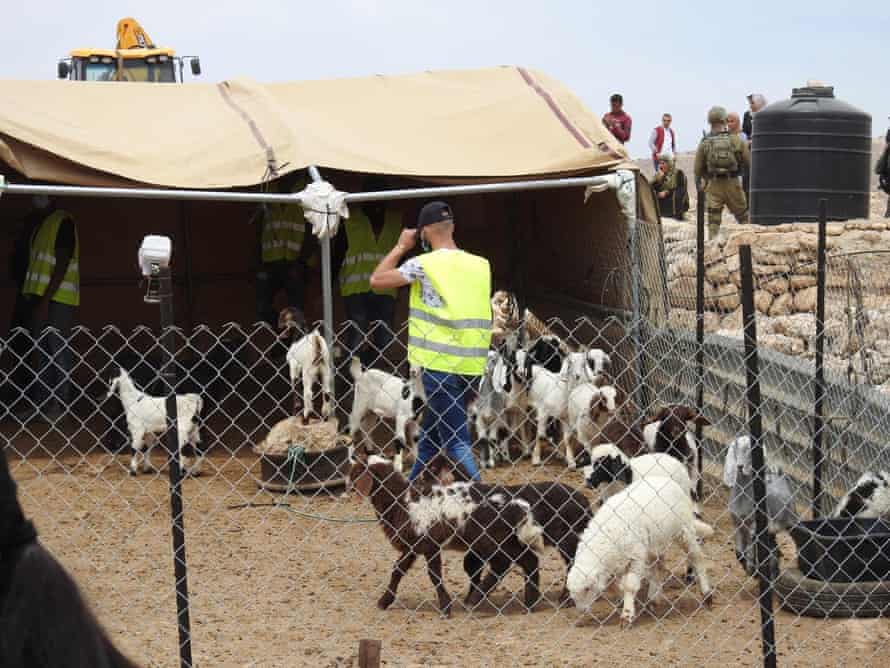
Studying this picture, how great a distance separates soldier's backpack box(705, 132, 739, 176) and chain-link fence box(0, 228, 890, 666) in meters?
4.86

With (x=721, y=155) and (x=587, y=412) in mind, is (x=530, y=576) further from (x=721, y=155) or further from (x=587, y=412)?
(x=721, y=155)

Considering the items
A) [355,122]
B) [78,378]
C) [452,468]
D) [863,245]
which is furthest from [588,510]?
[78,378]

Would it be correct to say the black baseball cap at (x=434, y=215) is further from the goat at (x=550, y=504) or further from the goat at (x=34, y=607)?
the goat at (x=34, y=607)

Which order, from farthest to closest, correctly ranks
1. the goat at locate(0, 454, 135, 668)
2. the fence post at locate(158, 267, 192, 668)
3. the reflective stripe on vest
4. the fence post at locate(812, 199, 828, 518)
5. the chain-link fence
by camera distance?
the reflective stripe on vest
the fence post at locate(812, 199, 828, 518)
the chain-link fence
the fence post at locate(158, 267, 192, 668)
the goat at locate(0, 454, 135, 668)

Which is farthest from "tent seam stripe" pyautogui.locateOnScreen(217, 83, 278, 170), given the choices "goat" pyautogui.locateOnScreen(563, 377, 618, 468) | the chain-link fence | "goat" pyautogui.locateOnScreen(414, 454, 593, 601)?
"goat" pyautogui.locateOnScreen(414, 454, 593, 601)

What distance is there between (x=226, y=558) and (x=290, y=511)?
3.70 feet

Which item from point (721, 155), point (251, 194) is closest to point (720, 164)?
point (721, 155)

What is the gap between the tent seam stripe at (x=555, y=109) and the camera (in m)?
10.8

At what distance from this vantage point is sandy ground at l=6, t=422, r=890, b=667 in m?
5.84

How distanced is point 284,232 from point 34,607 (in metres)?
10.9

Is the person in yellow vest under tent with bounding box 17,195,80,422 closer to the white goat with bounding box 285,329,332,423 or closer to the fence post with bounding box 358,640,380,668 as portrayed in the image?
the white goat with bounding box 285,329,332,423

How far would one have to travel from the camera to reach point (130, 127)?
10945 millimetres

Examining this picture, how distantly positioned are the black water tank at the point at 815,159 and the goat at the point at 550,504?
878cm

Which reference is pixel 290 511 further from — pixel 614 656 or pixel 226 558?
pixel 614 656
